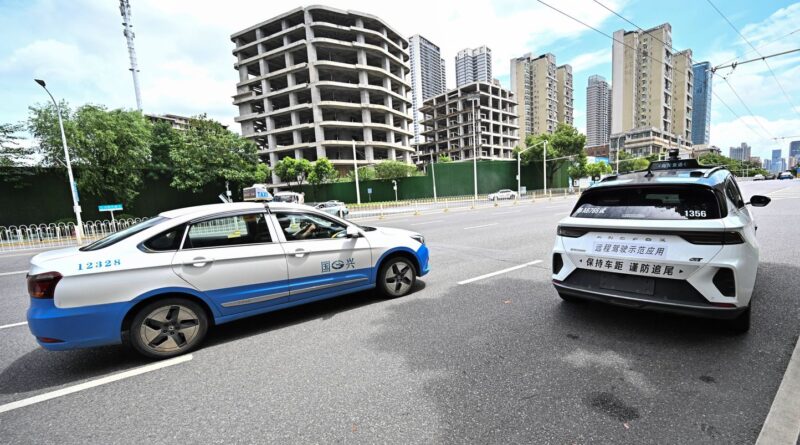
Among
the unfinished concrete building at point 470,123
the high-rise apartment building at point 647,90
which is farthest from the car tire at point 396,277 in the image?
the high-rise apartment building at point 647,90

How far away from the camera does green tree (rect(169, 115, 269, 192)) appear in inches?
1055

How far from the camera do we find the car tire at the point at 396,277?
498cm

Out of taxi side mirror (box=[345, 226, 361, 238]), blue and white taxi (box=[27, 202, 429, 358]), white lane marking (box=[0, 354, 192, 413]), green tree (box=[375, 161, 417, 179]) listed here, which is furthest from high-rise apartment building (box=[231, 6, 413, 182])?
white lane marking (box=[0, 354, 192, 413])

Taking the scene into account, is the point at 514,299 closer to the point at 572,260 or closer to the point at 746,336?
the point at 572,260

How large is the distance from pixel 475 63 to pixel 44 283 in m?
147

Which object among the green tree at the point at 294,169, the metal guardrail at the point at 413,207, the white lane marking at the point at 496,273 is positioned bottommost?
the metal guardrail at the point at 413,207

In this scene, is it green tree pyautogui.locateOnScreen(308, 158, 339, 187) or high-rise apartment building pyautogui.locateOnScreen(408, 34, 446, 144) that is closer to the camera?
green tree pyautogui.locateOnScreen(308, 158, 339, 187)

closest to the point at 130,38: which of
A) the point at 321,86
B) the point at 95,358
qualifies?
the point at 321,86

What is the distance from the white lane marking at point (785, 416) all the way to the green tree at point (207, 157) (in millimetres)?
31125

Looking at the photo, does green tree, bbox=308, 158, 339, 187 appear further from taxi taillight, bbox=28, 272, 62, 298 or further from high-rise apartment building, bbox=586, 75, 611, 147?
high-rise apartment building, bbox=586, 75, 611, 147

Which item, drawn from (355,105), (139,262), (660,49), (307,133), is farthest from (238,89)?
(660,49)

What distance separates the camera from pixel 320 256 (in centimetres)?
434

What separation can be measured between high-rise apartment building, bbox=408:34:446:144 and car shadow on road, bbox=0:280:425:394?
120355 mm

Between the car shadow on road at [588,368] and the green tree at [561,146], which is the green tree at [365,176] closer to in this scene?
the green tree at [561,146]
